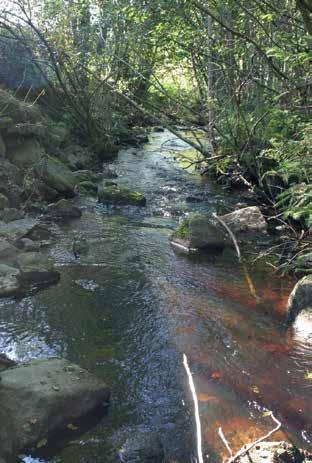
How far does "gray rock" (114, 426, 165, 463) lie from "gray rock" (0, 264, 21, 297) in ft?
10.9

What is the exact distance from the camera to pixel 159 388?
5297 mm

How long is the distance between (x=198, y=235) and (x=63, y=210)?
320 centimetres

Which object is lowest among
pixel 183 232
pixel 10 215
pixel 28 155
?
pixel 10 215

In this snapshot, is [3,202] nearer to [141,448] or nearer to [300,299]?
[300,299]

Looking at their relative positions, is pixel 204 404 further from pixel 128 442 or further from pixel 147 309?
pixel 147 309

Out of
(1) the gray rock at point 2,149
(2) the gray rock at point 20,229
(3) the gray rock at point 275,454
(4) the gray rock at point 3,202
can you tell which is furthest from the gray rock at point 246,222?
(3) the gray rock at point 275,454

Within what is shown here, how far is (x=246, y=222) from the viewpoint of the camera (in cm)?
1040

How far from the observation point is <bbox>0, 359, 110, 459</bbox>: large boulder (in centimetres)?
429

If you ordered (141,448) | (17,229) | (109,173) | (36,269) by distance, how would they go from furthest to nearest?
(109,173), (17,229), (36,269), (141,448)

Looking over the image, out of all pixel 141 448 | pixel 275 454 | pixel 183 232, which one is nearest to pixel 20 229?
pixel 183 232

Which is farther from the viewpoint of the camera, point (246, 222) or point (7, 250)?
point (246, 222)

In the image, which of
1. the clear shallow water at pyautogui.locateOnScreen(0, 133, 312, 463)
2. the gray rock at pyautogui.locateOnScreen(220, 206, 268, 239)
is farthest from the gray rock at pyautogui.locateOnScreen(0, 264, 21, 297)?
the gray rock at pyautogui.locateOnScreen(220, 206, 268, 239)

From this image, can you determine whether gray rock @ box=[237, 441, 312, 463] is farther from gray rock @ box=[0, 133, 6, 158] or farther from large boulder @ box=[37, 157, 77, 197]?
gray rock @ box=[0, 133, 6, 158]

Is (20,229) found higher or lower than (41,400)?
lower
